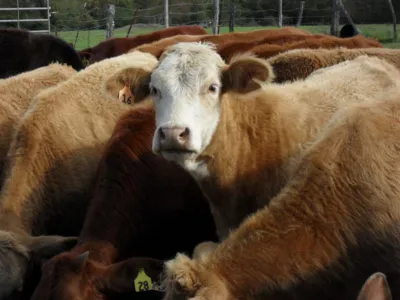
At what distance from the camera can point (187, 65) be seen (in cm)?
409

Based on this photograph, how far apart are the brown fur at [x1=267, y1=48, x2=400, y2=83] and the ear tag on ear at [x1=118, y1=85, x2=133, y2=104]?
211 cm

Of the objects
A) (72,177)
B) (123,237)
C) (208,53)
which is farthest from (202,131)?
(72,177)

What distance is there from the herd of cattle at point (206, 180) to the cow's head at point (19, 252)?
12 millimetres

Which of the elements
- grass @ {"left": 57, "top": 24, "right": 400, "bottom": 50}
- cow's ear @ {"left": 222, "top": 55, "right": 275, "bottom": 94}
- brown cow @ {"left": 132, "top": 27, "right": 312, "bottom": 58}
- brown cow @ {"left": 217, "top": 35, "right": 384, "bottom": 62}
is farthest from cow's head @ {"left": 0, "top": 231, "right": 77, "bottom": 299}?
grass @ {"left": 57, "top": 24, "right": 400, "bottom": 50}

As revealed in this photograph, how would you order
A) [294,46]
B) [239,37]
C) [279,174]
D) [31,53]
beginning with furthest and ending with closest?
[31,53] → [239,37] → [294,46] → [279,174]

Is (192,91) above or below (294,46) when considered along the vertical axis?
above

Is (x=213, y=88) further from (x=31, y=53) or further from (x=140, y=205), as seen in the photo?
(x=31, y=53)

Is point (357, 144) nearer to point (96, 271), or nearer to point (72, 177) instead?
point (96, 271)

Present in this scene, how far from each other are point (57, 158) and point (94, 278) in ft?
6.30

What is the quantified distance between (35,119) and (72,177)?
55 centimetres

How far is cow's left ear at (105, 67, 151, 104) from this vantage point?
14.8 feet

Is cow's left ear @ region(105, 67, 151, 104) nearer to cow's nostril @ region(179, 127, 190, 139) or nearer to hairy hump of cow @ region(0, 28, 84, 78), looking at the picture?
cow's nostril @ region(179, 127, 190, 139)

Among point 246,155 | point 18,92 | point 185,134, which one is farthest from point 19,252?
point 18,92

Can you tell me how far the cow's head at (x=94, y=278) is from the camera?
353cm
